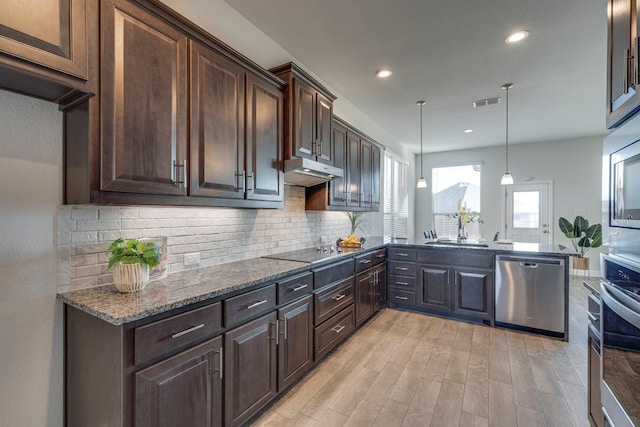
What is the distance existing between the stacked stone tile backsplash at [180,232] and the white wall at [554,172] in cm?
549

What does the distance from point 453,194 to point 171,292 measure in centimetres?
747

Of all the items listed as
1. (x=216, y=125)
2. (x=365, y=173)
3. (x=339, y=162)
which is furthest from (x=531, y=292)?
(x=216, y=125)

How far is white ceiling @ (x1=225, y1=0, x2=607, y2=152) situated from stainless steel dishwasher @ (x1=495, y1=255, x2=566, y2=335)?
217 cm

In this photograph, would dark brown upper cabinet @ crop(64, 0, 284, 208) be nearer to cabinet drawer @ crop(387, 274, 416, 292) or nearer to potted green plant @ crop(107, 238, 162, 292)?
potted green plant @ crop(107, 238, 162, 292)

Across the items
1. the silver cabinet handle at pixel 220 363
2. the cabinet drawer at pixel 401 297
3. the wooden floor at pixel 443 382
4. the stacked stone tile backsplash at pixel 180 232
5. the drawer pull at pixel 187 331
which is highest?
the stacked stone tile backsplash at pixel 180 232

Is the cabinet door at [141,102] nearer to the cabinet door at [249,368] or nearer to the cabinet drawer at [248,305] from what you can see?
the cabinet drawer at [248,305]

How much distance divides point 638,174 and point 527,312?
2869mm

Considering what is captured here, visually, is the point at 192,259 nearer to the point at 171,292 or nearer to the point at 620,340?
the point at 171,292

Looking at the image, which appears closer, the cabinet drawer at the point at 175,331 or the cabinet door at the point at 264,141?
the cabinet drawer at the point at 175,331

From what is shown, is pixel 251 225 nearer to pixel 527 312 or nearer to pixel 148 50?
pixel 148 50

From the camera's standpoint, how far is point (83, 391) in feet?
4.57

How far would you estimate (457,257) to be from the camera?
12.1 ft

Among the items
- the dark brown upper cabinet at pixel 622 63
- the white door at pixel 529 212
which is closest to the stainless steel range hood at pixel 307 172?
the dark brown upper cabinet at pixel 622 63

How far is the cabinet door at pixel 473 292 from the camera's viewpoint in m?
3.51
